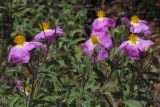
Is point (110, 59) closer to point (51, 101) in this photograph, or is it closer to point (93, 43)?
point (93, 43)

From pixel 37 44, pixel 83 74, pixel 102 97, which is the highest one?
pixel 37 44

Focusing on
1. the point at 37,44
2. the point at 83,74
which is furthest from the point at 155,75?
the point at 37,44

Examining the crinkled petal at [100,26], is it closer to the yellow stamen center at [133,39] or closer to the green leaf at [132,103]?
the yellow stamen center at [133,39]

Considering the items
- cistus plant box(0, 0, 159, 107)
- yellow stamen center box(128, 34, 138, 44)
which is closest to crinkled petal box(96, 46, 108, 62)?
cistus plant box(0, 0, 159, 107)

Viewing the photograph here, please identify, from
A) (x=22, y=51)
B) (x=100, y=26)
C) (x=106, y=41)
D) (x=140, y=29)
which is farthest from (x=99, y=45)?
(x=22, y=51)

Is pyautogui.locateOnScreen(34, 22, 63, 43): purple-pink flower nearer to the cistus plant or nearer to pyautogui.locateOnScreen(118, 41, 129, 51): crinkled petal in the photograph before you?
the cistus plant

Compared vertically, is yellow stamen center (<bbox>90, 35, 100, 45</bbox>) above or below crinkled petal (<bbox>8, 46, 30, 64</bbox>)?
above
